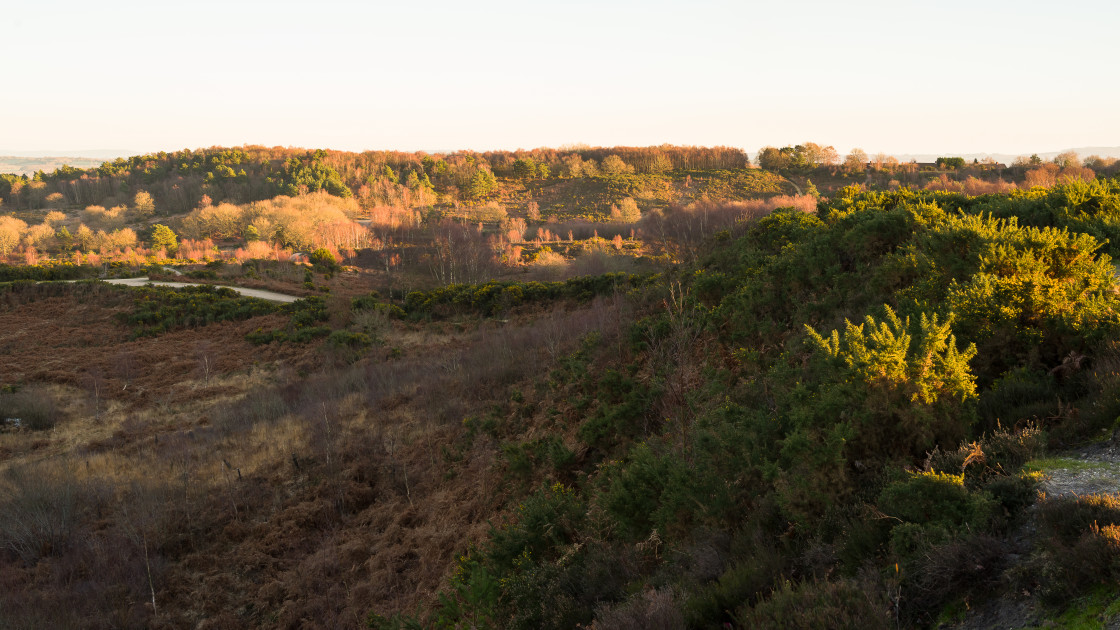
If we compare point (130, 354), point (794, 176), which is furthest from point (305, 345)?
point (794, 176)

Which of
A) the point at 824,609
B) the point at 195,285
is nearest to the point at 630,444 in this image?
the point at 824,609

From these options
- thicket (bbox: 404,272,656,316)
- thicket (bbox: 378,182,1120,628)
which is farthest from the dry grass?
thicket (bbox: 404,272,656,316)

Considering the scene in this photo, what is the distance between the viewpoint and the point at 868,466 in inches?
193

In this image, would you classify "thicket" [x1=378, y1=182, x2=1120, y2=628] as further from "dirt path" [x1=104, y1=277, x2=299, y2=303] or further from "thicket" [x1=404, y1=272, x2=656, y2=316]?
"dirt path" [x1=104, y1=277, x2=299, y2=303]

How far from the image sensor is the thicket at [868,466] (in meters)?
3.60

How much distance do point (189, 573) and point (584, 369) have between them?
29.7 ft

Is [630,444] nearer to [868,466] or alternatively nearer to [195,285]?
[868,466]

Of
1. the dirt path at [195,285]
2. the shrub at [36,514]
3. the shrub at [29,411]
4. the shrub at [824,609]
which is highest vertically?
the shrub at [824,609]

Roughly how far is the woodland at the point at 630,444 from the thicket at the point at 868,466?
27mm

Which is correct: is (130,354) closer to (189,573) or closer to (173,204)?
(189,573)

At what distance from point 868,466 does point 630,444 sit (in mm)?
5402

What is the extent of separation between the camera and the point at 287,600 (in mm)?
9867

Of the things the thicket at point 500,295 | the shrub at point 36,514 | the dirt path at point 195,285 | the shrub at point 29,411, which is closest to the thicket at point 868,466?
the shrub at point 36,514

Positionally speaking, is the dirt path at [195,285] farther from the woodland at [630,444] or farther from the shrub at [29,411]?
the shrub at [29,411]
